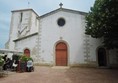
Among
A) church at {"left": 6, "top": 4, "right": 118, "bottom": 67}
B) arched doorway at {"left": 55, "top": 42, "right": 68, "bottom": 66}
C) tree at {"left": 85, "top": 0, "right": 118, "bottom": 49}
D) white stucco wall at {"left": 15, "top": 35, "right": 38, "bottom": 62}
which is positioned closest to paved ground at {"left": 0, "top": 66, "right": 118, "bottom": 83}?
tree at {"left": 85, "top": 0, "right": 118, "bottom": 49}

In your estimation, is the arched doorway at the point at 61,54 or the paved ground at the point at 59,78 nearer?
the paved ground at the point at 59,78

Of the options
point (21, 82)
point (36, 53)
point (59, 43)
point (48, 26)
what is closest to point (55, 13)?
point (48, 26)

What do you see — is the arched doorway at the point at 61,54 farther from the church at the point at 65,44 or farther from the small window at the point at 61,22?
the small window at the point at 61,22

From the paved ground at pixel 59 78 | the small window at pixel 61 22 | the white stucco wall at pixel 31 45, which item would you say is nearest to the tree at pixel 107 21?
the paved ground at pixel 59 78

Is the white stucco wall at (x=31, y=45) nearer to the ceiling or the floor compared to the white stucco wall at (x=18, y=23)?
nearer to the floor

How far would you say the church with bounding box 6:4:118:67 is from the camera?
19312 mm

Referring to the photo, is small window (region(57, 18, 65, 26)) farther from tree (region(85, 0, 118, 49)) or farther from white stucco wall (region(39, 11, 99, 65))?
tree (region(85, 0, 118, 49))

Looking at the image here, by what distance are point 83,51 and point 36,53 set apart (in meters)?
6.15

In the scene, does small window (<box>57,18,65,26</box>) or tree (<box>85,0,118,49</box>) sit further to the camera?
small window (<box>57,18,65,26</box>)

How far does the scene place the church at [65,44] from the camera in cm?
1931

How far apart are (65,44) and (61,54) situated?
4.56 feet

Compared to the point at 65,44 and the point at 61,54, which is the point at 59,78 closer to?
the point at 61,54

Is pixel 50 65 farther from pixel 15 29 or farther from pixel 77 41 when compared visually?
pixel 15 29

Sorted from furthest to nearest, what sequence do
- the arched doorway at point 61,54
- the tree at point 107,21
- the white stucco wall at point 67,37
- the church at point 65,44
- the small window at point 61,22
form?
the small window at point 61,22
the arched doorway at point 61,54
the white stucco wall at point 67,37
the church at point 65,44
the tree at point 107,21
